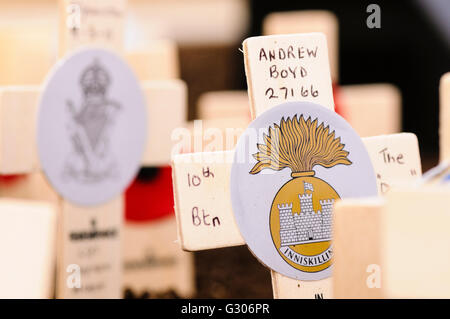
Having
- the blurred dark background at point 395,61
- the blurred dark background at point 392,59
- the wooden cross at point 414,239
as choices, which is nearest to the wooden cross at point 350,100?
the blurred dark background at point 392,59

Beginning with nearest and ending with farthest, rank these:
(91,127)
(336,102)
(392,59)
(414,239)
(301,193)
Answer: (414,239)
(301,193)
(91,127)
(336,102)
(392,59)

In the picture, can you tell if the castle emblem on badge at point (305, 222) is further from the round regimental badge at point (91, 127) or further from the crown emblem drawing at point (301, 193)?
the round regimental badge at point (91, 127)

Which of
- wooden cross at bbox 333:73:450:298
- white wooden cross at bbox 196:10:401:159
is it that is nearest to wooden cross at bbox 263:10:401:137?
white wooden cross at bbox 196:10:401:159

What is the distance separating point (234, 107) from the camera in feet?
5.56

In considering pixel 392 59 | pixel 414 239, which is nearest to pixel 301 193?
pixel 414 239

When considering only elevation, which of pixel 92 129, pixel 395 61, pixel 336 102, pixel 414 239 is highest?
pixel 395 61

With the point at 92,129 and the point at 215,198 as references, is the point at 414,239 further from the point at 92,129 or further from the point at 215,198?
the point at 92,129

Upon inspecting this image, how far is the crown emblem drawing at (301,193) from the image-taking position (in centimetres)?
66

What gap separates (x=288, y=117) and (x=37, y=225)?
0.74 feet

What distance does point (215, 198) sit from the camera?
2.21ft

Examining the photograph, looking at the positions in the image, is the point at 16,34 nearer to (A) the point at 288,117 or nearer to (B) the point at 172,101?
(B) the point at 172,101

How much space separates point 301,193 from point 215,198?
72 millimetres
